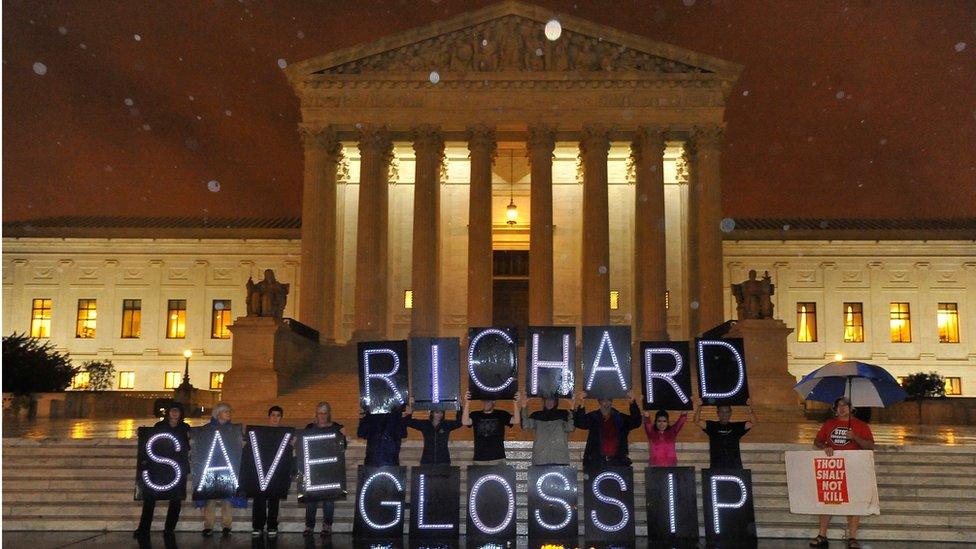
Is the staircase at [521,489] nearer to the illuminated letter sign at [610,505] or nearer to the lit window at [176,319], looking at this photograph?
the illuminated letter sign at [610,505]

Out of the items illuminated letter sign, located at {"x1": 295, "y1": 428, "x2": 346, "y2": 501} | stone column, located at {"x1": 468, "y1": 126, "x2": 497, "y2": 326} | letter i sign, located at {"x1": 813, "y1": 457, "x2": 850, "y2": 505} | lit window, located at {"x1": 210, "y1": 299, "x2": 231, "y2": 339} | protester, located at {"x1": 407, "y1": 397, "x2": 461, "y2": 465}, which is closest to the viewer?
letter i sign, located at {"x1": 813, "y1": 457, "x2": 850, "y2": 505}

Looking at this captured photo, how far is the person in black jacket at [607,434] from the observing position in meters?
13.6

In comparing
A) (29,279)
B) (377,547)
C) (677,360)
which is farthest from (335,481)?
(29,279)

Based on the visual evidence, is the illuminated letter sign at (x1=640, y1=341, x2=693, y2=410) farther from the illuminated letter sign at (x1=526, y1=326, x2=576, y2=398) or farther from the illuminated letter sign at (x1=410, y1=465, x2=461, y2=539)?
the illuminated letter sign at (x1=410, y1=465, x2=461, y2=539)

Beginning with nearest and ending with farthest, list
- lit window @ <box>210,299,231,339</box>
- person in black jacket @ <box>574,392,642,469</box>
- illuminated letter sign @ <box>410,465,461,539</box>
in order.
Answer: illuminated letter sign @ <box>410,465,461,539</box> → person in black jacket @ <box>574,392,642,469</box> → lit window @ <box>210,299,231,339</box>

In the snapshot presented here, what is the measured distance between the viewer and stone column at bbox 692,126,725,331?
4075cm

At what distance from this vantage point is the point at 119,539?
44.7 feet

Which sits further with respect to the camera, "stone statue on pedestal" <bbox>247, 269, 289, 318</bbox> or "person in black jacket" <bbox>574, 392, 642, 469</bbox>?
"stone statue on pedestal" <bbox>247, 269, 289, 318</bbox>

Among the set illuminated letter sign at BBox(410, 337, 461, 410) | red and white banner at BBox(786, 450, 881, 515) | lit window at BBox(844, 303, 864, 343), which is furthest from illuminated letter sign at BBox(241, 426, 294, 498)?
lit window at BBox(844, 303, 864, 343)

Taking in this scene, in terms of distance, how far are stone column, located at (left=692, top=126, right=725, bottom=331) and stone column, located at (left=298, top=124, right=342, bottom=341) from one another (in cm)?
1578

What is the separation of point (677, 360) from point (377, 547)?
196 inches

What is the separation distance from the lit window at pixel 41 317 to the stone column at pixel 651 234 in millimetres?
37160

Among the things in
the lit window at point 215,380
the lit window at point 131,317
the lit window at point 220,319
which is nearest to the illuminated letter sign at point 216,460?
the lit window at point 215,380

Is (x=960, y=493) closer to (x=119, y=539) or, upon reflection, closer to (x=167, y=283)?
(x=119, y=539)
